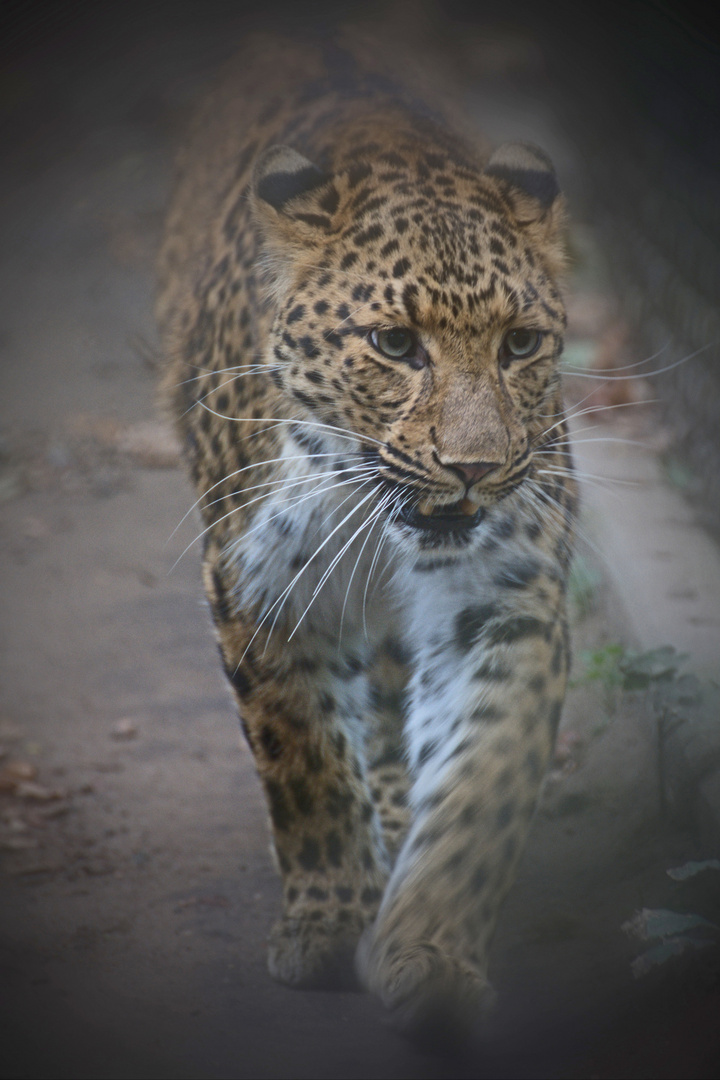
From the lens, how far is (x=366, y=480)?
7.57ft

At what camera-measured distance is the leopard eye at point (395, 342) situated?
2.15 metres

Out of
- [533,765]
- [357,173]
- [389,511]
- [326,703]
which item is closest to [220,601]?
[326,703]

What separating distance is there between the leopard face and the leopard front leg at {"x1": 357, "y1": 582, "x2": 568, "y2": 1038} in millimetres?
321

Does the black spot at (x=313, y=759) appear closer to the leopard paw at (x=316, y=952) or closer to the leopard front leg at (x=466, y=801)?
the leopard front leg at (x=466, y=801)

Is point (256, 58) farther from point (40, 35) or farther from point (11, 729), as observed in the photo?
point (11, 729)

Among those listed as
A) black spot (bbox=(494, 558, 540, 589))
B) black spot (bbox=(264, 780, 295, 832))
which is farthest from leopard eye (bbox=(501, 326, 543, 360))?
black spot (bbox=(264, 780, 295, 832))

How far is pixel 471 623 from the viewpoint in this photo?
2578 millimetres

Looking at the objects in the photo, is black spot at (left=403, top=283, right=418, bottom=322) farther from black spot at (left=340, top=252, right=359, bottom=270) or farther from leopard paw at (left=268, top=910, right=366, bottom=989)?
leopard paw at (left=268, top=910, right=366, bottom=989)

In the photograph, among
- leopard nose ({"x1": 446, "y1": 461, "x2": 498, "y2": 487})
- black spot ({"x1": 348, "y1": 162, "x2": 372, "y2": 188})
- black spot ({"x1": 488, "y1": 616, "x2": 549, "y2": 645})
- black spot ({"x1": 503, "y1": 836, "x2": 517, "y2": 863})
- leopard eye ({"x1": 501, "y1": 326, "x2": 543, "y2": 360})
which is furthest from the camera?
black spot ({"x1": 488, "y1": 616, "x2": 549, "y2": 645})

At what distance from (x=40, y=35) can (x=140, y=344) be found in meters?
3.91

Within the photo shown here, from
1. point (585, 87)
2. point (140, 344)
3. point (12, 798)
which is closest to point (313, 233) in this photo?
point (12, 798)

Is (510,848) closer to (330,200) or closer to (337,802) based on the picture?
(337,802)

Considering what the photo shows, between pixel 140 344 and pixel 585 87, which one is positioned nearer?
pixel 585 87

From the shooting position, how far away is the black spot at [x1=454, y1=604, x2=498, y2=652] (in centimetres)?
256
